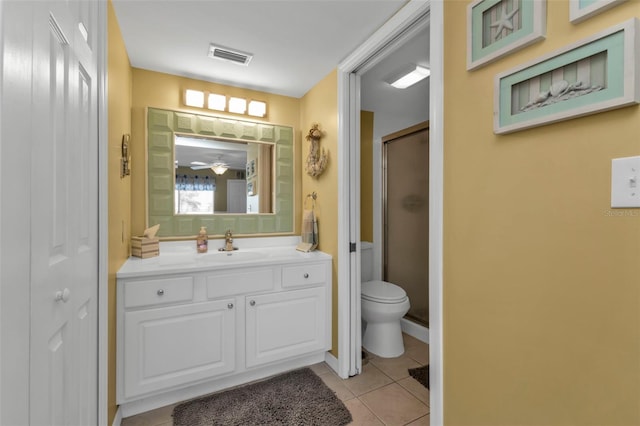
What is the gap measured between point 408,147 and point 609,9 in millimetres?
2114

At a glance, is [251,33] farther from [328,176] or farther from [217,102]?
[328,176]

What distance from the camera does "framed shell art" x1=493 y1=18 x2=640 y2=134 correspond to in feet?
2.43

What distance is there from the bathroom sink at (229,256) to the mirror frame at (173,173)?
22cm

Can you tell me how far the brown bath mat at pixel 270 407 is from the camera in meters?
1.62

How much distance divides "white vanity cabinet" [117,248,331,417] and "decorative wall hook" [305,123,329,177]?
70 centimetres

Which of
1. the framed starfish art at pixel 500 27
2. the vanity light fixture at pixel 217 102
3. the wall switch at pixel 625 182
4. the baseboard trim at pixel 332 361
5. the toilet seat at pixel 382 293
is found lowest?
the baseboard trim at pixel 332 361

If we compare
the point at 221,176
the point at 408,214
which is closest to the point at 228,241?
the point at 221,176

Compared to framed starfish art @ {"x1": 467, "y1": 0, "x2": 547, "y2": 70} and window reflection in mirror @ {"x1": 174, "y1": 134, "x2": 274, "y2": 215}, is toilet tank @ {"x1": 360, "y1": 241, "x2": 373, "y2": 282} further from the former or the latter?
framed starfish art @ {"x1": 467, "y1": 0, "x2": 547, "y2": 70}

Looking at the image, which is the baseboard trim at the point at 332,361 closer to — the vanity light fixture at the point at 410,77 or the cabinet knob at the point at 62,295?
the cabinet knob at the point at 62,295

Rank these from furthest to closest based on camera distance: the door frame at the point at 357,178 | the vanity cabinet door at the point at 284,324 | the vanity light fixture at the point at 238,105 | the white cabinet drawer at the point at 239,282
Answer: the vanity light fixture at the point at 238,105, the vanity cabinet door at the point at 284,324, the white cabinet drawer at the point at 239,282, the door frame at the point at 357,178

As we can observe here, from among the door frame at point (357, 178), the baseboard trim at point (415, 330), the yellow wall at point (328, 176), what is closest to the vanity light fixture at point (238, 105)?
the yellow wall at point (328, 176)

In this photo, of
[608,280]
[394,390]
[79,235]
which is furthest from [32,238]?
[394,390]

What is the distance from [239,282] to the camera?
1893 millimetres

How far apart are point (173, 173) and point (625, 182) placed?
2.47m
